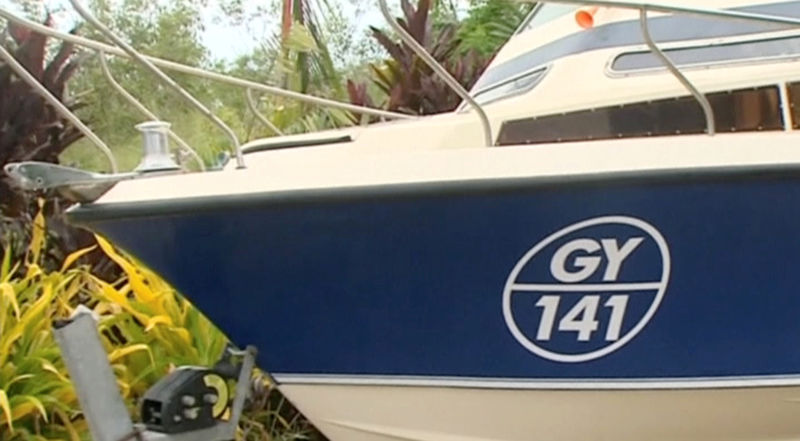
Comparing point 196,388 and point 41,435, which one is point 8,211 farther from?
point 196,388

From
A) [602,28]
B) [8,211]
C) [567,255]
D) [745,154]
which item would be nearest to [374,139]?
[602,28]

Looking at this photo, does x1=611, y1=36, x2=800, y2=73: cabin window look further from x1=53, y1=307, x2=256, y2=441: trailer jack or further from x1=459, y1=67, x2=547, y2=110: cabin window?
x1=53, y1=307, x2=256, y2=441: trailer jack

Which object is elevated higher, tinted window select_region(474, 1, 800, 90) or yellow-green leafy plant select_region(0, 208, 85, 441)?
tinted window select_region(474, 1, 800, 90)

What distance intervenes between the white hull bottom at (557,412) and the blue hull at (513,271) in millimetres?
61

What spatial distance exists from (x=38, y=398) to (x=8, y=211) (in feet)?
5.18

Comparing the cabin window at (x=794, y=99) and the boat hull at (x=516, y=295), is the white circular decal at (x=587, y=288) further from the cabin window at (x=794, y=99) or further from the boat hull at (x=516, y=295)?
the cabin window at (x=794, y=99)

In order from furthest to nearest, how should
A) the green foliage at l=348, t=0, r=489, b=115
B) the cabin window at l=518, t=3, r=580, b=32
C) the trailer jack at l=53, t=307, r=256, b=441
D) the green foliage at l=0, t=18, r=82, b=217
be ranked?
1. the green foliage at l=348, t=0, r=489, b=115
2. the green foliage at l=0, t=18, r=82, b=217
3. the cabin window at l=518, t=3, r=580, b=32
4. the trailer jack at l=53, t=307, r=256, b=441

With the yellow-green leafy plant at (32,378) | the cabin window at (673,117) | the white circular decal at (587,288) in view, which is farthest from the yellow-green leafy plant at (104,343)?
the cabin window at (673,117)

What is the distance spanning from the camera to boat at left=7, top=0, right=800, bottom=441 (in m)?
2.28

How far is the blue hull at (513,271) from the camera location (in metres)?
2.28

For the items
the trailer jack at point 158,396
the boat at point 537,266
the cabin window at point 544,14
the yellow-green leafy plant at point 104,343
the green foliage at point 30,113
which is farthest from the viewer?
the green foliage at point 30,113

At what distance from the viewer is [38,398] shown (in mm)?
3094

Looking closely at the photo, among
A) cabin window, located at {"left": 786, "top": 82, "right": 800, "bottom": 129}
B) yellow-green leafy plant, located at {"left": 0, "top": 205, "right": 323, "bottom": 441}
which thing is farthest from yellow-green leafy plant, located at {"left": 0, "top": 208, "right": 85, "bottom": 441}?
cabin window, located at {"left": 786, "top": 82, "right": 800, "bottom": 129}

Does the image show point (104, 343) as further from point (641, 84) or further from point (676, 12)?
point (676, 12)
